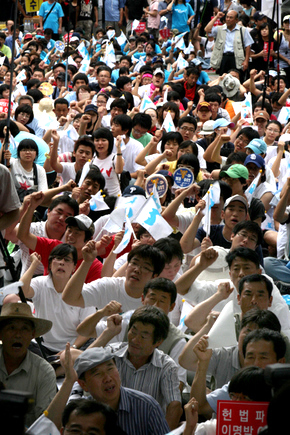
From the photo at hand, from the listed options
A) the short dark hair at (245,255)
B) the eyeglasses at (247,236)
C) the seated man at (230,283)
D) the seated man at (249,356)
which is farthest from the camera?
the eyeglasses at (247,236)

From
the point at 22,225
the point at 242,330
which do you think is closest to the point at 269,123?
the point at 22,225

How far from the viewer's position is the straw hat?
13.1ft

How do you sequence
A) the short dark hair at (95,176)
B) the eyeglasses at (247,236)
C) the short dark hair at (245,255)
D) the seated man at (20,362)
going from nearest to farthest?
the seated man at (20,362)
the short dark hair at (245,255)
the eyeglasses at (247,236)
the short dark hair at (95,176)

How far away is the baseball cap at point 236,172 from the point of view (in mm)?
6488

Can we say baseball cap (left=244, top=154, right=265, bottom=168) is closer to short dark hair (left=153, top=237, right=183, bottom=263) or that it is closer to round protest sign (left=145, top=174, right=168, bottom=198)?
round protest sign (left=145, top=174, right=168, bottom=198)

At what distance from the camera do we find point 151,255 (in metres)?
4.64

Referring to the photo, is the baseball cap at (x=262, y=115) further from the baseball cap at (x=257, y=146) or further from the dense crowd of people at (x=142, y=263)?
the baseball cap at (x=257, y=146)

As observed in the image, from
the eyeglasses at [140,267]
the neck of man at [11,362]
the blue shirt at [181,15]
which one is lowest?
the neck of man at [11,362]

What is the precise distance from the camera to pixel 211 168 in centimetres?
813

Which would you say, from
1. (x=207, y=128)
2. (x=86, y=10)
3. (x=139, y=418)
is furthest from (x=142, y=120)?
(x=86, y=10)

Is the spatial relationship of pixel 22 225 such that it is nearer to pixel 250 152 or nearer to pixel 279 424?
pixel 250 152

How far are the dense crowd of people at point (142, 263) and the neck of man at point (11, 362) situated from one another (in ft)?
0.04

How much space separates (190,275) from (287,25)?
10306 mm

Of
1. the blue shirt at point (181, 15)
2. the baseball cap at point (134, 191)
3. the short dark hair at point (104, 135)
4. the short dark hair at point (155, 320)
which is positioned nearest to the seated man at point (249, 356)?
the short dark hair at point (155, 320)
